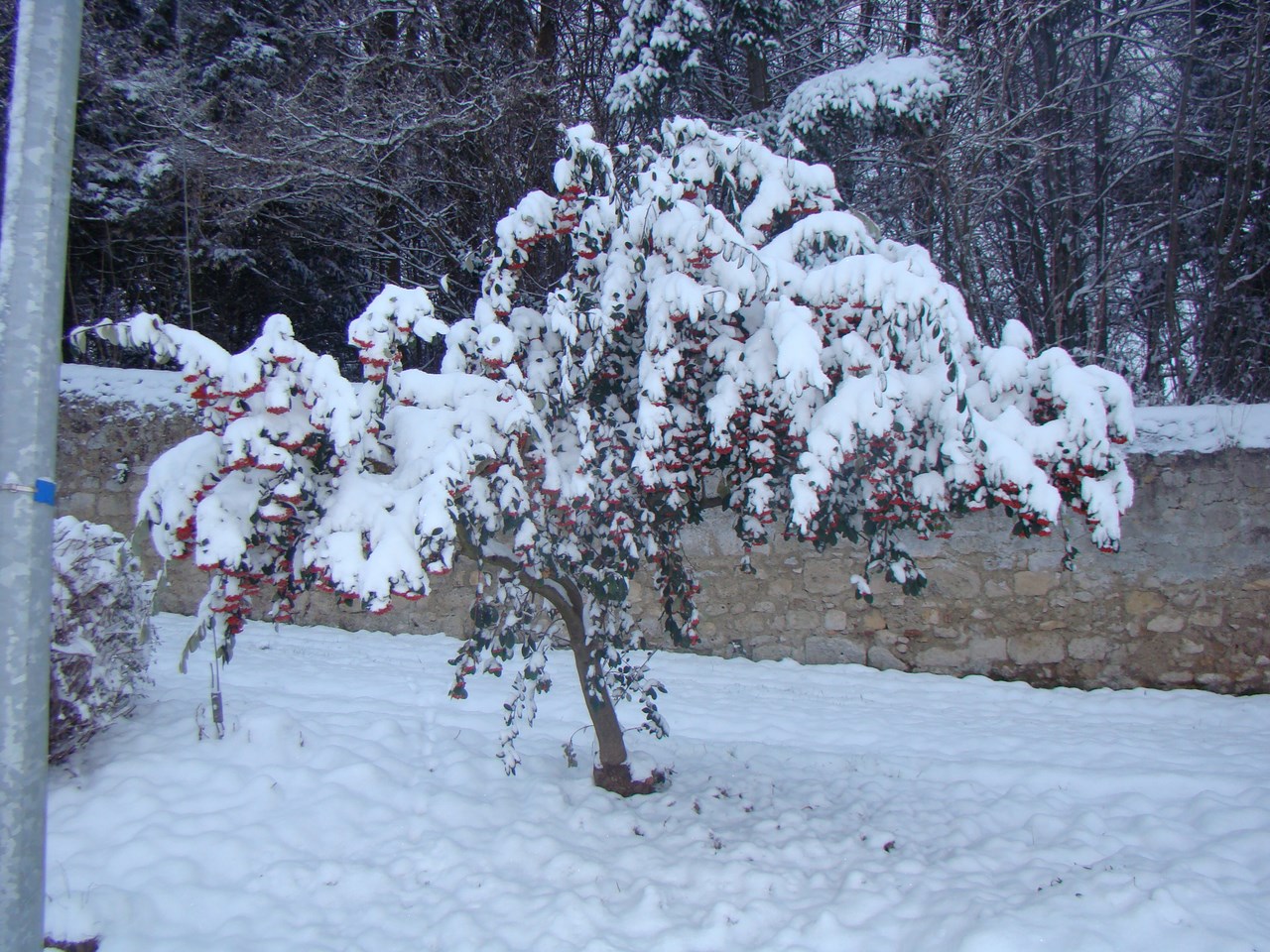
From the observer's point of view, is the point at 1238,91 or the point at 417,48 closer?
the point at 1238,91

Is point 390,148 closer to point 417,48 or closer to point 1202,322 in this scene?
point 417,48

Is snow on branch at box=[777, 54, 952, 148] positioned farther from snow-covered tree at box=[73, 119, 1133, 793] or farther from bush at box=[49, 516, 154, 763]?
bush at box=[49, 516, 154, 763]

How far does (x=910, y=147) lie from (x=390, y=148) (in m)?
4.96

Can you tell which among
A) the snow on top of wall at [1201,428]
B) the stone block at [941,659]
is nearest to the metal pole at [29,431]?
the snow on top of wall at [1201,428]

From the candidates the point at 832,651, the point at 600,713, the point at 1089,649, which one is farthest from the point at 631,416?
the point at 1089,649

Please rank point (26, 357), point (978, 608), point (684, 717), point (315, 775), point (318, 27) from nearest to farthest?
point (26, 357) < point (315, 775) < point (684, 717) < point (978, 608) < point (318, 27)

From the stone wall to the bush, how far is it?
3432mm

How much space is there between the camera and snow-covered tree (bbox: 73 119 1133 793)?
2297mm

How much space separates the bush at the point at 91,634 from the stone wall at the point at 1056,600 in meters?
3.43

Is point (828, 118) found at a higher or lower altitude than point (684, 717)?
higher

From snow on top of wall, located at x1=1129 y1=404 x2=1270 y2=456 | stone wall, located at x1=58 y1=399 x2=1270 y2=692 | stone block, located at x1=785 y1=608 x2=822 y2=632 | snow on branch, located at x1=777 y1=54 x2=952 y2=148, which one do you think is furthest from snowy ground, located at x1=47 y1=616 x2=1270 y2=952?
snow on branch, located at x1=777 y1=54 x2=952 y2=148

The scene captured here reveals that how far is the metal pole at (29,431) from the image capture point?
5.08 ft

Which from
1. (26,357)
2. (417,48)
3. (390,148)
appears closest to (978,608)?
(26,357)

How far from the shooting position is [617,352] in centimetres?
307
